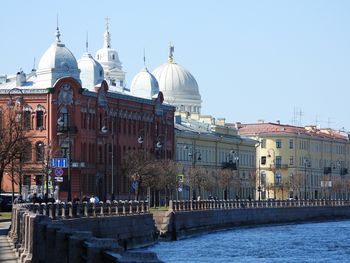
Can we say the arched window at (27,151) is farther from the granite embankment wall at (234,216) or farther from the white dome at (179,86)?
the white dome at (179,86)

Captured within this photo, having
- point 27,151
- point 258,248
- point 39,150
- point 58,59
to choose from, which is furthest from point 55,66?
point 258,248

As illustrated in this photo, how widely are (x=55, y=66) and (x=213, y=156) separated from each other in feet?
154

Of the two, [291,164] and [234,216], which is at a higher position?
[291,164]

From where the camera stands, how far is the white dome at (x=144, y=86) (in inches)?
5148

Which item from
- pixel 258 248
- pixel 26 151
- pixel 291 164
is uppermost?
pixel 291 164

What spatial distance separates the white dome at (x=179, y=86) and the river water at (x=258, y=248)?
8081 centimetres

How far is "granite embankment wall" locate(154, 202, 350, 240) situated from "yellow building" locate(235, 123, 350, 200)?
30575 mm

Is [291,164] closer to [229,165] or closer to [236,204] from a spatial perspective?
[229,165]

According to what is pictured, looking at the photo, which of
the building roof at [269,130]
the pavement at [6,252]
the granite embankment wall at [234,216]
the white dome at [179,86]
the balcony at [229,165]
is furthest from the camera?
the building roof at [269,130]

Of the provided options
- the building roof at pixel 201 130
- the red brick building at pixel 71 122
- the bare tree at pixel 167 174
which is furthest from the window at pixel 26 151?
the building roof at pixel 201 130

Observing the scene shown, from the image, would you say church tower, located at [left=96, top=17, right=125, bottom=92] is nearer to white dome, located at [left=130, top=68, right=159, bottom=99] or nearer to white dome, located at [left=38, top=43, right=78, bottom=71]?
white dome, located at [left=130, top=68, right=159, bottom=99]

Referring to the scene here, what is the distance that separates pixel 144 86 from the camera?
131500mm

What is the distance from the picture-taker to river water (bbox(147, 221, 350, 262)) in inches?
2350

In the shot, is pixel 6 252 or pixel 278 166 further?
pixel 278 166
